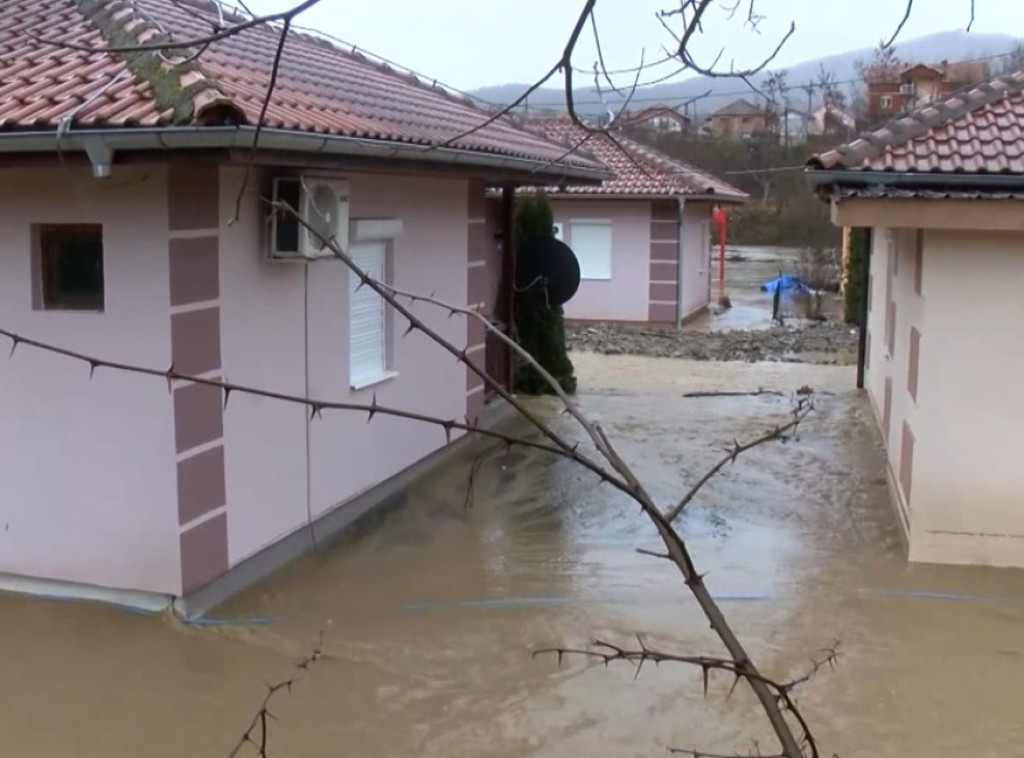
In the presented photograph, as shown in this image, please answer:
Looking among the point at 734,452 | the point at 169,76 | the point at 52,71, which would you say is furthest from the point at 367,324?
the point at 734,452

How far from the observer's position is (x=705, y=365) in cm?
1908

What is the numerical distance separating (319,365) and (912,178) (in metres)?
4.21

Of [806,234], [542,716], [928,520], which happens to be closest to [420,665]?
[542,716]

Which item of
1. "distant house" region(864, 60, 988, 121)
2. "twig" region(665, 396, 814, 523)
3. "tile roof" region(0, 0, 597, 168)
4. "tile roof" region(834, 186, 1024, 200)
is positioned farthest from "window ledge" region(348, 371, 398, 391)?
"twig" region(665, 396, 814, 523)

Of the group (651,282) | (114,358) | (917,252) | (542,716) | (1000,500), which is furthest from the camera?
(651,282)

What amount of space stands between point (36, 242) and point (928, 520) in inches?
234

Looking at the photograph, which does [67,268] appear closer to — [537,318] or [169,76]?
[169,76]

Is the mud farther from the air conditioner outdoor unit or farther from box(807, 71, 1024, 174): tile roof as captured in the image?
the air conditioner outdoor unit

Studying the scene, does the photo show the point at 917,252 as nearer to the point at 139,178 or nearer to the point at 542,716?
the point at 542,716

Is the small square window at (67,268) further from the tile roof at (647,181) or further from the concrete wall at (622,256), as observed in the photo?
the concrete wall at (622,256)

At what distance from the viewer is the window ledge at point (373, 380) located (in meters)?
9.12

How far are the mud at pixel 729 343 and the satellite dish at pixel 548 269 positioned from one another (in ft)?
18.9

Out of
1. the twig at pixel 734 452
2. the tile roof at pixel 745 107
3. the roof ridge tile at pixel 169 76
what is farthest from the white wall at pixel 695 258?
the twig at pixel 734 452

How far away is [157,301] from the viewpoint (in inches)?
267
